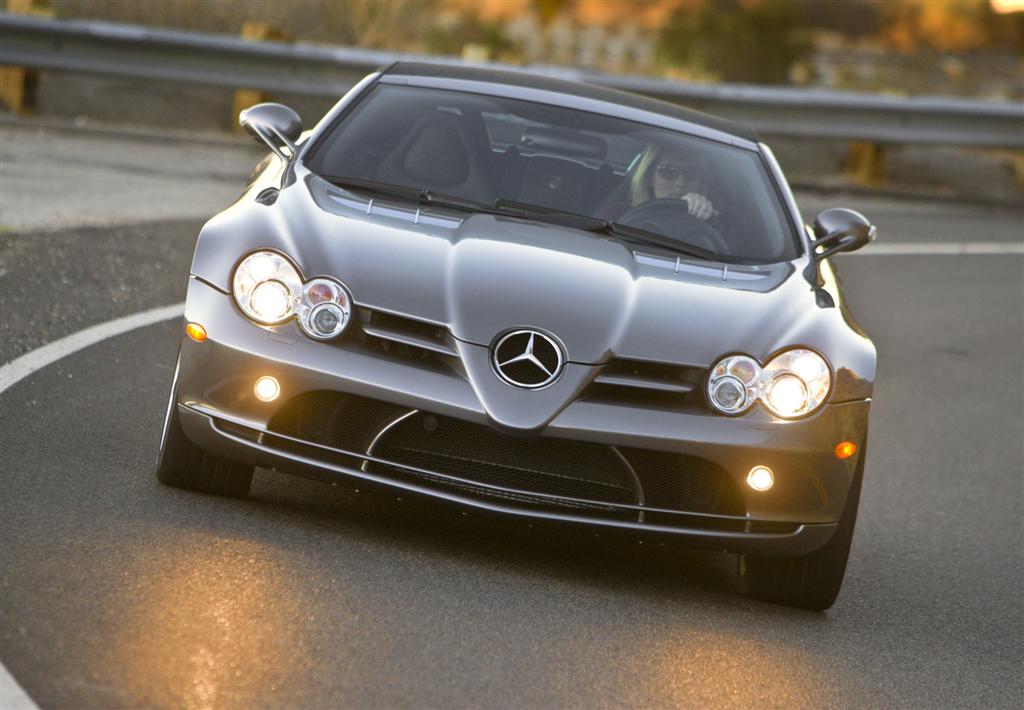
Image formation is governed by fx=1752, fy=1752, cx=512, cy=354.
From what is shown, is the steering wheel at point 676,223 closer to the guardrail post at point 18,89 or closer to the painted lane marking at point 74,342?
the painted lane marking at point 74,342

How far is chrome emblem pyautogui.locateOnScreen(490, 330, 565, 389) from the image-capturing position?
195 inches

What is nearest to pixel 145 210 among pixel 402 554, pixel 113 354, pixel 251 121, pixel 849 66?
pixel 113 354

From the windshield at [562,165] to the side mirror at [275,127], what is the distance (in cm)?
13

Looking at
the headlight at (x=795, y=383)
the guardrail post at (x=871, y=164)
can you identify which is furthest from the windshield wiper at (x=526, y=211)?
the guardrail post at (x=871, y=164)

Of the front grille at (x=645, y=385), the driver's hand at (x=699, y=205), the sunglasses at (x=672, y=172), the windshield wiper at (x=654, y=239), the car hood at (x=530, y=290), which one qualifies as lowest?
the front grille at (x=645, y=385)

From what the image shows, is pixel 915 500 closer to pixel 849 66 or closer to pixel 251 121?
pixel 251 121

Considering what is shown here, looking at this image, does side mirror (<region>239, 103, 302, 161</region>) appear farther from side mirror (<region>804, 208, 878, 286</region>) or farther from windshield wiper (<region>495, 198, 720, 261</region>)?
side mirror (<region>804, 208, 878, 286</region>)

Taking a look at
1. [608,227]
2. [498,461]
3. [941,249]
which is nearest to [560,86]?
[608,227]

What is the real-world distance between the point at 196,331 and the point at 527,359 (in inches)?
40.1

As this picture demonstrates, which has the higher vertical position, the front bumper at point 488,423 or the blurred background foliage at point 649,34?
the blurred background foliage at point 649,34

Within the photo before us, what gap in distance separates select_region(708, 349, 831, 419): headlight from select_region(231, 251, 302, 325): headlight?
4.10ft

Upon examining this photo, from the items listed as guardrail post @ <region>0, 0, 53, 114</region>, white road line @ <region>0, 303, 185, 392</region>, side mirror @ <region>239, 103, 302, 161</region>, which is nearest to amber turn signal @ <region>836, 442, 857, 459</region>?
side mirror @ <region>239, 103, 302, 161</region>

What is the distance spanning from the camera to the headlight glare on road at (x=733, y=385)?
200 inches

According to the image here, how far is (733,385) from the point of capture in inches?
201
